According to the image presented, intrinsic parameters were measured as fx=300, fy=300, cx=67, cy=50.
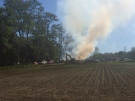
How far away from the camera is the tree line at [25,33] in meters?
56.0

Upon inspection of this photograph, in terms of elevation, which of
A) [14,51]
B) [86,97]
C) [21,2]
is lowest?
[86,97]

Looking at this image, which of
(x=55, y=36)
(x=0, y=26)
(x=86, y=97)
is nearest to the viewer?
(x=86, y=97)

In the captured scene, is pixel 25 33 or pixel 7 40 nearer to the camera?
pixel 7 40

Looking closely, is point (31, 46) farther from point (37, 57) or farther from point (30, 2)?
point (30, 2)

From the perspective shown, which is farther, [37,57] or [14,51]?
[37,57]

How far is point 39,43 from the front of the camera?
75875 millimetres

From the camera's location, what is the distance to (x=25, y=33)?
236 feet

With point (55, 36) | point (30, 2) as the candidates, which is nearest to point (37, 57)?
point (30, 2)

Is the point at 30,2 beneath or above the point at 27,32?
above

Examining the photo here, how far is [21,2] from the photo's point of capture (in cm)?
6919

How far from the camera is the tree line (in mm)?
55969

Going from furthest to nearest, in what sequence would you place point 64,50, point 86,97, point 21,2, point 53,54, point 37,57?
point 64,50 → point 53,54 → point 37,57 → point 21,2 → point 86,97

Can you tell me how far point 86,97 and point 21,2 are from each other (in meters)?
56.9

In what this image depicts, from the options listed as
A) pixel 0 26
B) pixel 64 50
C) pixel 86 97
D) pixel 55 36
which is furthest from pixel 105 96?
pixel 64 50
